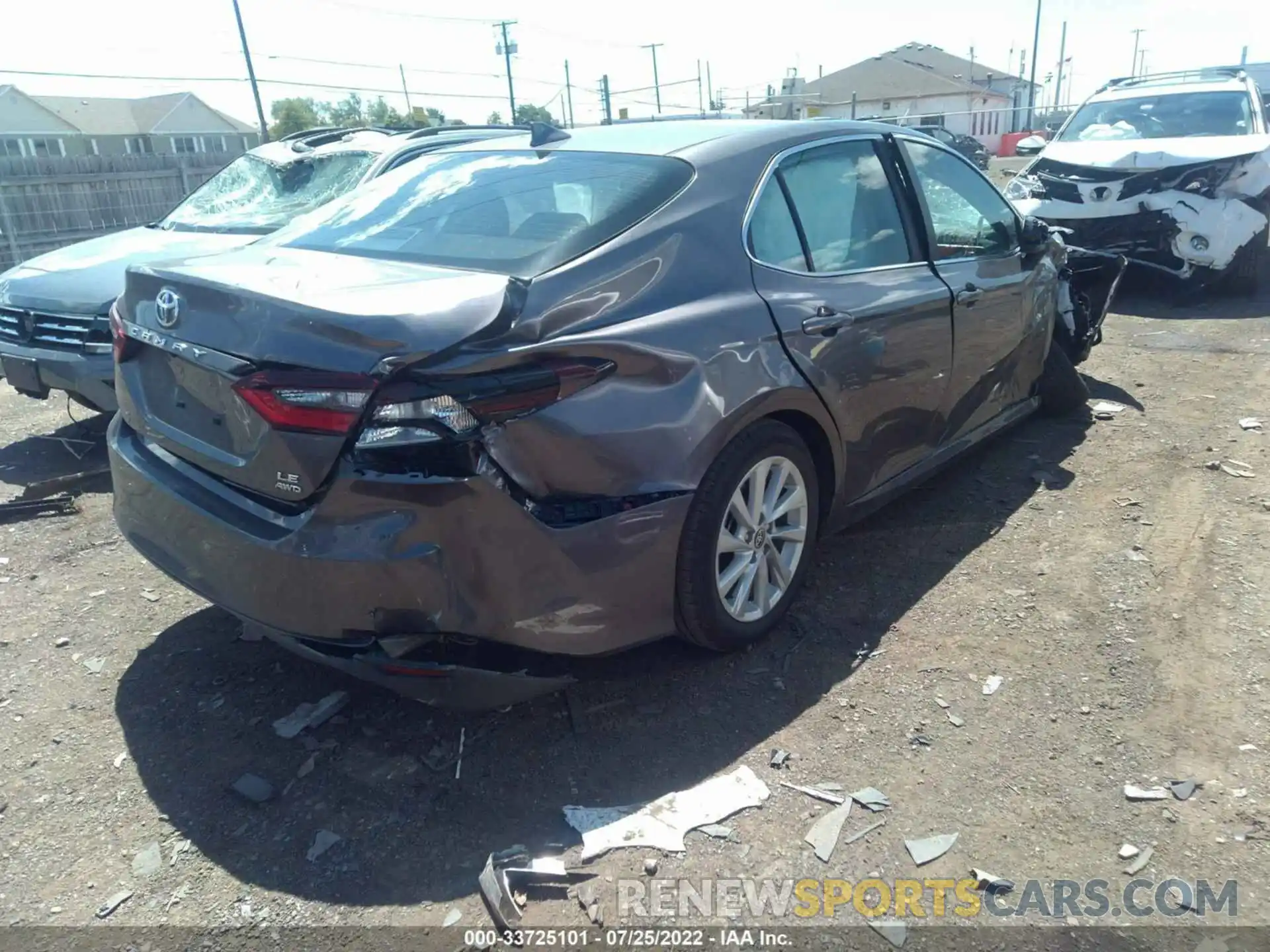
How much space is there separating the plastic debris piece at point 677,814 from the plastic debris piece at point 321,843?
2.04 feet

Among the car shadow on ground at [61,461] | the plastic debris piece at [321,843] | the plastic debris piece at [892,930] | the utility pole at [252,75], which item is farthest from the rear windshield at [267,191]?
the utility pole at [252,75]

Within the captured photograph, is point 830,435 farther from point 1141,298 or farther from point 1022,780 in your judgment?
point 1141,298

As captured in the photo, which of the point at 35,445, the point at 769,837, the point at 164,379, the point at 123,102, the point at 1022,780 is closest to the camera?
the point at 769,837

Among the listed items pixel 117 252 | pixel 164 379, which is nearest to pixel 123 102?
pixel 117 252

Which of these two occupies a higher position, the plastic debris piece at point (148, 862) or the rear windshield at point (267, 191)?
the rear windshield at point (267, 191)

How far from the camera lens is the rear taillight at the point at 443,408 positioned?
2438mm

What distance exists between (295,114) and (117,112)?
33.8 feet

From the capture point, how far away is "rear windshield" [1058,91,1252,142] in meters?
9.76

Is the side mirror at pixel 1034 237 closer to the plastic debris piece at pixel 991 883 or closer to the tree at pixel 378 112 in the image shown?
the plastic debris piece at pixel 991 883

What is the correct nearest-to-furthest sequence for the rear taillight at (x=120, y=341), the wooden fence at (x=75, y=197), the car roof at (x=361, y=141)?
the rear taillight at (x=120, y=341), the car roof at (x=361, y=141), the wooden fence at (x=75, y=197)

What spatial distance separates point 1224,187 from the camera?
8641 mm

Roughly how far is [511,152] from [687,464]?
5.37 ft

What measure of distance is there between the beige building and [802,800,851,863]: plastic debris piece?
165ft

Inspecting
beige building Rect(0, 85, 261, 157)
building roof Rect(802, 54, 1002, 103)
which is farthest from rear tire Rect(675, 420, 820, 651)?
building roof Rect(802, 54, 1002, 103)
